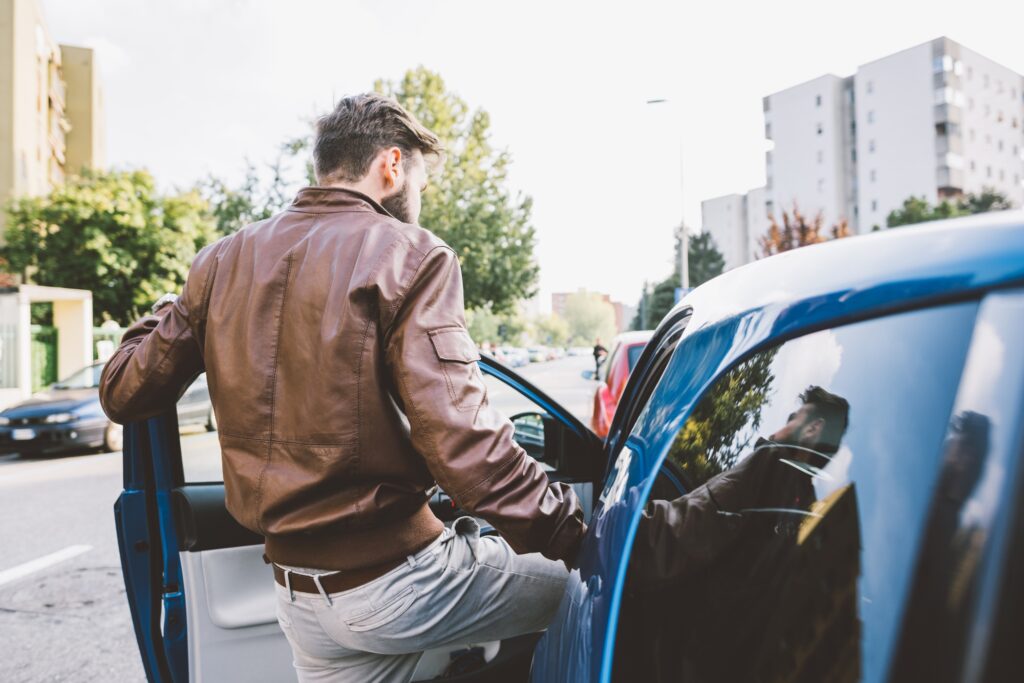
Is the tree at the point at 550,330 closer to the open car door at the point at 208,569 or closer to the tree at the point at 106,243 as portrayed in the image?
the tree at the point at 106,243

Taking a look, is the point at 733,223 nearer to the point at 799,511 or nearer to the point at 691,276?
the point at 691,276

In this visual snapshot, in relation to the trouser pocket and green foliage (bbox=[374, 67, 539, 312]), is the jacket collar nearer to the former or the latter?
the trouser pocket

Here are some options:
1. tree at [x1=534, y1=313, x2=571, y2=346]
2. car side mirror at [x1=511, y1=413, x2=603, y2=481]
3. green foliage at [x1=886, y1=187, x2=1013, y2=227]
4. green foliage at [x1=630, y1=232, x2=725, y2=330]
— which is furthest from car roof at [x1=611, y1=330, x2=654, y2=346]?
tree at [x1=534, y1=313, x2=571, y2=346]

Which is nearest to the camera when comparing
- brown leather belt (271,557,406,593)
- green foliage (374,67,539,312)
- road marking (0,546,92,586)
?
brown leather belt (271,557,406,593)

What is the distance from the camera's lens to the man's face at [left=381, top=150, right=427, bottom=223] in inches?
66.5

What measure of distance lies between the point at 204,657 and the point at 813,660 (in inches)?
73.0

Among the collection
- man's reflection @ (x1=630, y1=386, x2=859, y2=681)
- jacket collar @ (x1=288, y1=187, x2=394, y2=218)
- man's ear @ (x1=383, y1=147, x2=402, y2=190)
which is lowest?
man's reflection @ (x1=630, y1=386, x2=859, y2=681)

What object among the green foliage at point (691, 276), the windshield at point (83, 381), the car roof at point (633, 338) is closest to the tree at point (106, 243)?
the windshield at point (83, 381)

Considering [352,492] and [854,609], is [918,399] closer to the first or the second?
[854,609]

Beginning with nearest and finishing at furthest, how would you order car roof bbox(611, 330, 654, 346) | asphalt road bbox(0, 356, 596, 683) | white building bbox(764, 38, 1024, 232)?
asphalt road bbox(0, 356, 596, 683) < car roof bbox(611, 330, 654, 346) < white building bbox(764, 38, 1024, 232)

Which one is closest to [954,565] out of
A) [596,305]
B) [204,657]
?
[204,657]

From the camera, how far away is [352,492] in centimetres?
144

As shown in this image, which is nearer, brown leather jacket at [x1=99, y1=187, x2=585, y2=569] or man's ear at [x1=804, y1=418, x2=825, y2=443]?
man's ear at [x1=804, y1=418, x2=825, y2=443]

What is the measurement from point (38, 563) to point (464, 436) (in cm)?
533
